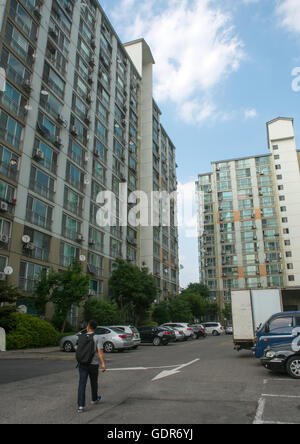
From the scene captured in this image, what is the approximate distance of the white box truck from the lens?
15008 millimetres

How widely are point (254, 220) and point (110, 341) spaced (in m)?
68.3

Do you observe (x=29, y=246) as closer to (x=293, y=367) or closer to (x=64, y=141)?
(x=64, y=141)

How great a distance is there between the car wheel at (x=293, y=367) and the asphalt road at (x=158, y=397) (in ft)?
0.87

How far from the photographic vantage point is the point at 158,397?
7.02 metres

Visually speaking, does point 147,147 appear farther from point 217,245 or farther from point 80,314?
point 217,245

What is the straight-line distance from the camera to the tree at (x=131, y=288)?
32.7 meters

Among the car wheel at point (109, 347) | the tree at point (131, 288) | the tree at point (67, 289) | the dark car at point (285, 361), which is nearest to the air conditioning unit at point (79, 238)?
the tree at point (131, 288)

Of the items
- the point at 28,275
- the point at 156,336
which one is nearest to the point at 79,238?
the point at 28,275

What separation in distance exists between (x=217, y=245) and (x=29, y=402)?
80544 millimetres

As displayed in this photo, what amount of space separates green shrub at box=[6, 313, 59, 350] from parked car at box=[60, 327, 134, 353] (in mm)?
1895

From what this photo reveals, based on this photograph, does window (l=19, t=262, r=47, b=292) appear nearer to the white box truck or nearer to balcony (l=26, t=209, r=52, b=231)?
balcony (l=26, t=209, r=52, b=231)

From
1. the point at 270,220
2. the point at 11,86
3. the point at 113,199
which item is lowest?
the point at 113,199

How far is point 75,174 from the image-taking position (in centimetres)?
3191
